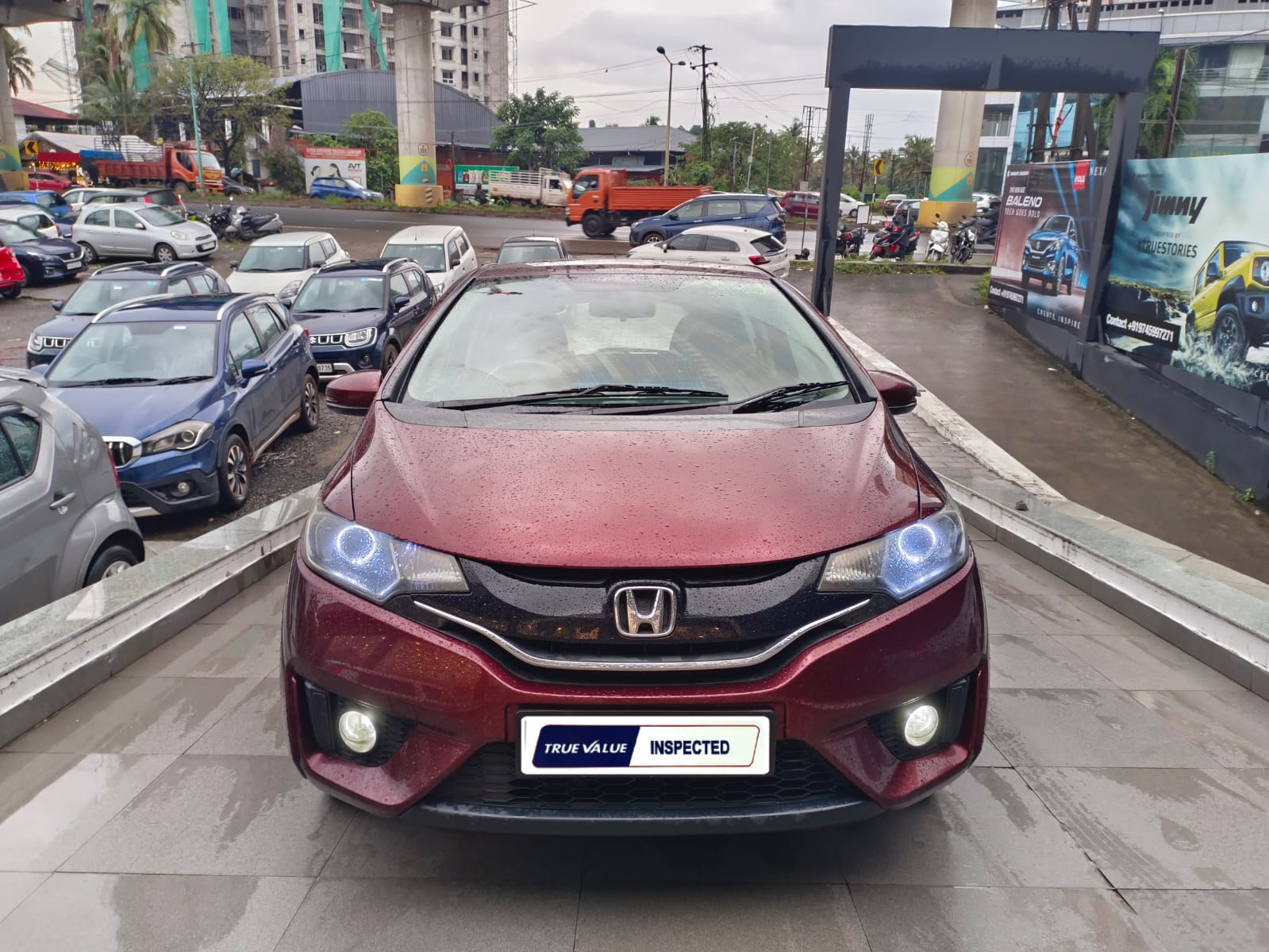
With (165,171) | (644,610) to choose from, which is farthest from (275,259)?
(165,171)

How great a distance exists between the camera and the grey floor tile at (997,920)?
2299 millimetres

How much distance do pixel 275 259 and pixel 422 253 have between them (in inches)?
93.3

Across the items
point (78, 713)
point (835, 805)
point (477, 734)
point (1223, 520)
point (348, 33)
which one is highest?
point (348, 33)

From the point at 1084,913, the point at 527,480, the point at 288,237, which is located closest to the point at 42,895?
the point at 527,480

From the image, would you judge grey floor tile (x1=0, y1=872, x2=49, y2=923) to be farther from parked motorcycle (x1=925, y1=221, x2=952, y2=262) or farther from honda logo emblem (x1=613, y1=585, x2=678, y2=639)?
parked motorcycle (x1=925, y1=221, x2=952, y2=262)

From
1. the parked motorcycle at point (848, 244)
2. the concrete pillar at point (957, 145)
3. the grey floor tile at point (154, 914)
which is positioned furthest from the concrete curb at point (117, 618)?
the concrete pillar at point (957, 145)

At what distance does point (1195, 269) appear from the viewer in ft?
29.1

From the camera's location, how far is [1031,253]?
509 inches

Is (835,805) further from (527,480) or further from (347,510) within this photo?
(347,510)

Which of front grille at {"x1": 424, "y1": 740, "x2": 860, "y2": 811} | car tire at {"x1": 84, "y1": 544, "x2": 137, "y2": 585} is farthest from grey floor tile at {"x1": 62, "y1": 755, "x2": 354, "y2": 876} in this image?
car tire at {"x1": 84, "y1": 544, "x2": 137, "y2": 585}

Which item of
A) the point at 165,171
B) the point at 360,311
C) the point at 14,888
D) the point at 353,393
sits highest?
the point at 165,171

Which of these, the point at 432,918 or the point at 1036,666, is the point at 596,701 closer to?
the point at 432,918

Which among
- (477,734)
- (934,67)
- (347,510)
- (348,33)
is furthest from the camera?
(348,33)

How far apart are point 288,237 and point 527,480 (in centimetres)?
1524
